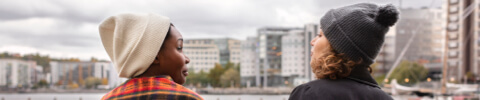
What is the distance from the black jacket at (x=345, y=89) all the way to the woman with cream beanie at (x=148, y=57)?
0.89 feet

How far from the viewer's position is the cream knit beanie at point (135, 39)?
1.04 meters

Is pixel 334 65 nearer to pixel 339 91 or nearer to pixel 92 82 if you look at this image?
pixel 339 91

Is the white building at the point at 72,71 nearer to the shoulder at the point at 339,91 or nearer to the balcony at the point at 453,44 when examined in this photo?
the balcony at the point at 453,44

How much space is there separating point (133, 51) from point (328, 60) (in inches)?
18.9

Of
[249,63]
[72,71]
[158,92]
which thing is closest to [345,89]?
[158,92]

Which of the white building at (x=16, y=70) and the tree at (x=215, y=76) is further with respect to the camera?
the white building at (x=16, y=70)

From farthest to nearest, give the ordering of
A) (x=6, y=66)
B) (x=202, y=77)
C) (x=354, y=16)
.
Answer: (x=6, y=66)
(x=202, y=77)
(x=354, y=16)

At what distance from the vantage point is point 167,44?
1.08 m

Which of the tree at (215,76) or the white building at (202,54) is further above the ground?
the white building at (202,54)

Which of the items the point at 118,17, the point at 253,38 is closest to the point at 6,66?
the point at 253,38

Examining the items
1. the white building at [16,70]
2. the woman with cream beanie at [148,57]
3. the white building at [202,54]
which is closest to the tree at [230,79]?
the white building at [202,54]

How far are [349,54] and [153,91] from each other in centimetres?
49

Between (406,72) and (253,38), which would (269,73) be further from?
(406,72)

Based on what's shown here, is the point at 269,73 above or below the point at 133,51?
below
